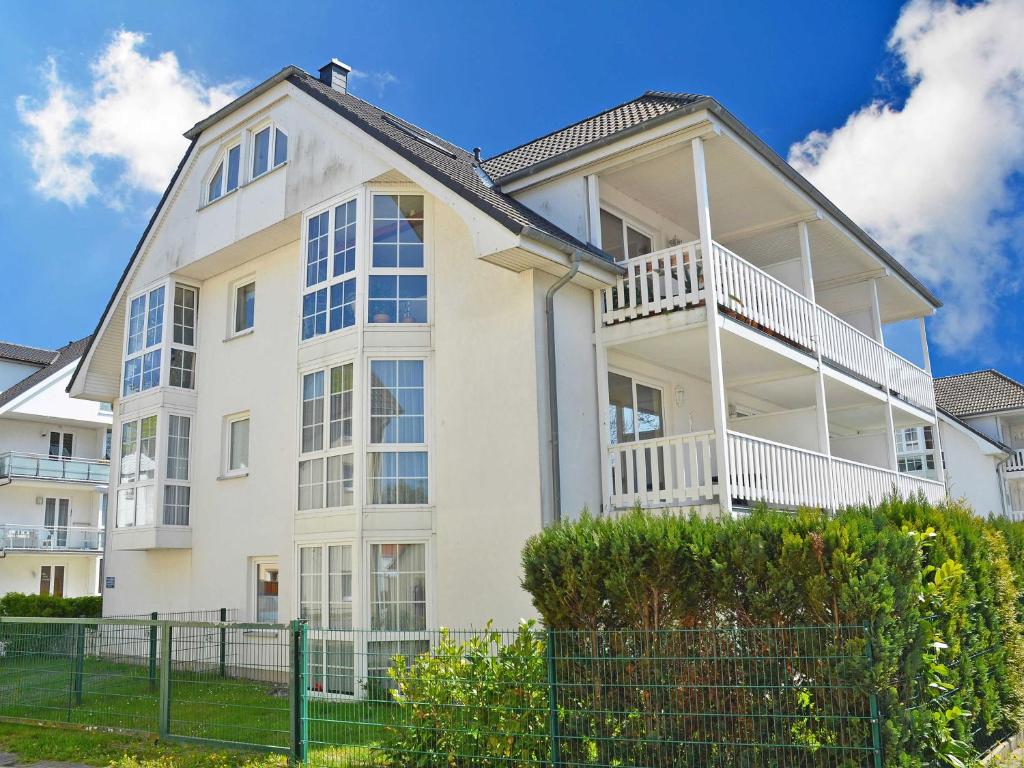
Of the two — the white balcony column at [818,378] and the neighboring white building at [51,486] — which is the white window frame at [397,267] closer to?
the white balcony column at [818,378]

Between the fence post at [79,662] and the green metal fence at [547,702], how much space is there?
31.1 inches

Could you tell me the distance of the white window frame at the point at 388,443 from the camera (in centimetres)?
1309

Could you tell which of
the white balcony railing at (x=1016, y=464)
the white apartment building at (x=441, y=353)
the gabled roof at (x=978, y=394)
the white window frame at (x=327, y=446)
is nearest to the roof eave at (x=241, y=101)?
the white apartment building at (x=441, y=353)

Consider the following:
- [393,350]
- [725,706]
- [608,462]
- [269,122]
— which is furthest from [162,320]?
Answer: [725,706]

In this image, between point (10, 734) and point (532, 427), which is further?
point (532, 427)

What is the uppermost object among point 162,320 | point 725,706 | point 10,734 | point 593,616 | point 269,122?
point 269,122

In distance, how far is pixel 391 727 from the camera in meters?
7.84

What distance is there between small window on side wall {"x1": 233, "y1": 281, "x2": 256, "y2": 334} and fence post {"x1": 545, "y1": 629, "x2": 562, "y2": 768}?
11662 mm

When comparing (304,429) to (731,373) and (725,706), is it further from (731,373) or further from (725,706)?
(725,706)

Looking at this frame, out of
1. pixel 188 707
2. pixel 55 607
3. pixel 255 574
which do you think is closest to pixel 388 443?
pixel 255 574

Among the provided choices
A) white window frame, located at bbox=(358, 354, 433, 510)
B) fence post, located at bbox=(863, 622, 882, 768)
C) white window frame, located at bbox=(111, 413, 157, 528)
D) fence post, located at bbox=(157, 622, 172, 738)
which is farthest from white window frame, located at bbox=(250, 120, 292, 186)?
fence post, located at bbox=(863, 622, 882, 768)

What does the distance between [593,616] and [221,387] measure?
11649mm

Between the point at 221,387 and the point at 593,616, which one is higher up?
the point at 221,387

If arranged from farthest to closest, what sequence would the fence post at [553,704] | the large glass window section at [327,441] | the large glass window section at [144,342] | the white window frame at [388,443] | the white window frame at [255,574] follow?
the large glass window section at [144,342] → the white window frame at [255,574] → the large glass window section at [327,441] → the white window frame at [388,443] → the fence post at [553,704]
